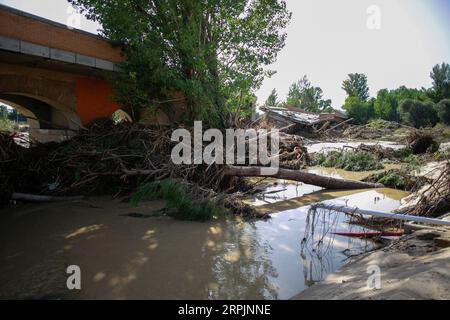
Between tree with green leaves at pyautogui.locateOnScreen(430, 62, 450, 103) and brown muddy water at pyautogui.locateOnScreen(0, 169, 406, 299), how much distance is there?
4574 cm

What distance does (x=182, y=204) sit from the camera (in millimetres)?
6016

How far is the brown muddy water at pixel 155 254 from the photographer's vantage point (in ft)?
11.0

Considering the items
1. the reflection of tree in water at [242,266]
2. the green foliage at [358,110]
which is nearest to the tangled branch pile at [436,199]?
the reflection of tree in water at [242,266]

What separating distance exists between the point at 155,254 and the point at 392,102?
199ft

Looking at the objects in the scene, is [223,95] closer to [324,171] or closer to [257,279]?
[324,171]

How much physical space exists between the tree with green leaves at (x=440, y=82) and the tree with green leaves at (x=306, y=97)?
2203cm

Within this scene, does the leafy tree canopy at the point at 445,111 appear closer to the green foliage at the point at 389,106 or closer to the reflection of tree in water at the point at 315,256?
the green foliage at the point at 389,106

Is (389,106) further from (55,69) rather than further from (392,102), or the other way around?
(55,69)

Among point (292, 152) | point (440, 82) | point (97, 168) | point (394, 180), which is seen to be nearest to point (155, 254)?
point (97, 168)

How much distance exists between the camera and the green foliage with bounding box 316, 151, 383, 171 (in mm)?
12758

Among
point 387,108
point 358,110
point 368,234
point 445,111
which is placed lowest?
point 368,234

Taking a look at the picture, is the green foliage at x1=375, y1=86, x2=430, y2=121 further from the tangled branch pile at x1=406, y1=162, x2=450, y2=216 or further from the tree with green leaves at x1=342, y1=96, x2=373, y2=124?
the tangled branch pile at x1=406, y1=162, x2=450, y2=216

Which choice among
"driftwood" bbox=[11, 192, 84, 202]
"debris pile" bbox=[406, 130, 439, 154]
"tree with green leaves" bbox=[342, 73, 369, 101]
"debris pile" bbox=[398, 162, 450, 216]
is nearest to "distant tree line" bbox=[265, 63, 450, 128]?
"tree with green leaves" bbox=[342, 73, 369, 101]
